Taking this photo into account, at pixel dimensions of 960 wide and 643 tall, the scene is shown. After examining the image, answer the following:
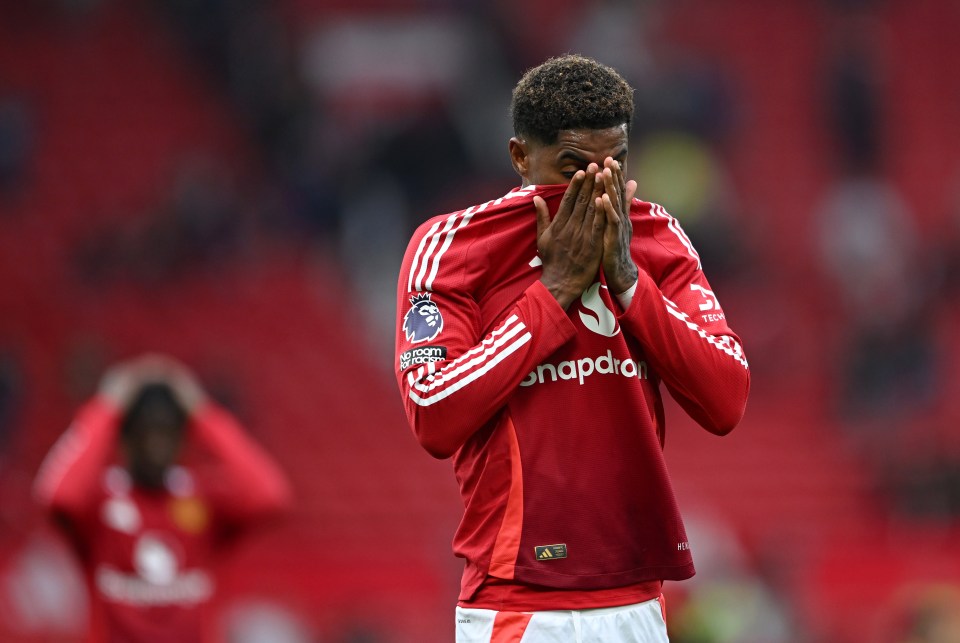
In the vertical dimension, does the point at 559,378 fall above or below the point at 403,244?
below

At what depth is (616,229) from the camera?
2709mm

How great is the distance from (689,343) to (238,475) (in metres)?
3.18

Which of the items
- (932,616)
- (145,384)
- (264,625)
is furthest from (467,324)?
(264,625)

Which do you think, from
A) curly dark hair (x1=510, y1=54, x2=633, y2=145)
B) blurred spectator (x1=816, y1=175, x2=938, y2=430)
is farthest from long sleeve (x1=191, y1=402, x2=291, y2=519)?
blurred spectator (x1=816, y1=175, x2=938, y2=430)

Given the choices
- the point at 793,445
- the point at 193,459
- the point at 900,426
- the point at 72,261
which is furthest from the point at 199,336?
the point at 900,426

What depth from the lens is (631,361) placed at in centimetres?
280

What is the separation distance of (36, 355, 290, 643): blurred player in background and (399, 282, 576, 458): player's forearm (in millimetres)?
2615

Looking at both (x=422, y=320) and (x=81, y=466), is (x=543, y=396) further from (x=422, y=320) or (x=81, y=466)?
(x=81, y=466)

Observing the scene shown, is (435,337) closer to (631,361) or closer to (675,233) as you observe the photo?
(631,361)

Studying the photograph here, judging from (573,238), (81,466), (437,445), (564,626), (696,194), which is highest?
(696,194)

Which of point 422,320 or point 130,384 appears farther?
point 130,384

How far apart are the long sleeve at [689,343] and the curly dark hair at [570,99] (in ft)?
0.96

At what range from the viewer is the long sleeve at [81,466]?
497 cm

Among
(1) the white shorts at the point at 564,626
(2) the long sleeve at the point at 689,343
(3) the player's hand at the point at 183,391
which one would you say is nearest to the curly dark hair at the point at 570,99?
(2) the long sleeve at the point at 689,343
